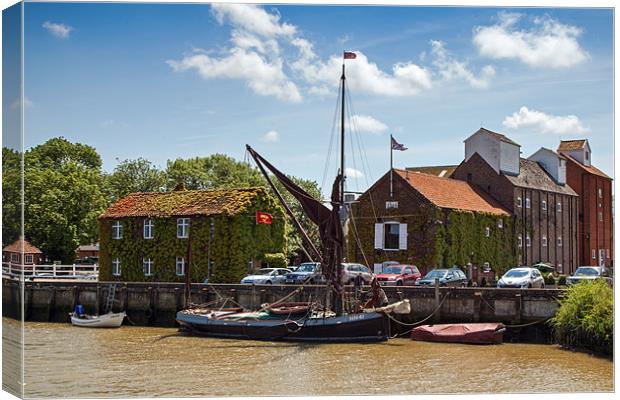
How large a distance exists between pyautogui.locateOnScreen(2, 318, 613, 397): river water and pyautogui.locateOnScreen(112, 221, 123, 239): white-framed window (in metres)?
15.8

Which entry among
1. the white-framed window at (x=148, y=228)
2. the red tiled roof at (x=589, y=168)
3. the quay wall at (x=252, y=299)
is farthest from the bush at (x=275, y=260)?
the red tiled roof at (x=589, y=168)

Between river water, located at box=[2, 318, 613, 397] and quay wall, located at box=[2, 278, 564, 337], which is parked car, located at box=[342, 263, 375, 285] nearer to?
quay wall, located at box=[2, 278, 564, 337]

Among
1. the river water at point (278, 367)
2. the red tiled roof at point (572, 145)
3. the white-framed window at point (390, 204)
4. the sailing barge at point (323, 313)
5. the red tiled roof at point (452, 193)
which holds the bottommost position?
the river water at point (278, 367)

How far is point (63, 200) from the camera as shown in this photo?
183 feet

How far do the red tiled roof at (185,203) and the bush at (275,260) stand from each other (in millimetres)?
3128

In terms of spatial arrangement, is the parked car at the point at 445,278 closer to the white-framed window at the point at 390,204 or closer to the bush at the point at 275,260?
the white-framed window at the point at 390,204

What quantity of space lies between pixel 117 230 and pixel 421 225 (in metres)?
16.8

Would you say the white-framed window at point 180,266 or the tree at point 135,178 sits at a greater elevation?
the tree at point 135,178

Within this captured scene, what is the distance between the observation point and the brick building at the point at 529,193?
2098 inches

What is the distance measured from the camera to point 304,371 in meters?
22.8

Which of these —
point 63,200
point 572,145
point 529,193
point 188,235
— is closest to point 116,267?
point 188,235

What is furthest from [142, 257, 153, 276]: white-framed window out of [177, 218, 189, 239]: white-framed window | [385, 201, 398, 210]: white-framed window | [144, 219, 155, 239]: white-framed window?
[385, 201, 398, 210]: white-framed window

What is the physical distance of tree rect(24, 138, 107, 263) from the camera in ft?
171

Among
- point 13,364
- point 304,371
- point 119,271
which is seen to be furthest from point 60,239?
point 13,364
